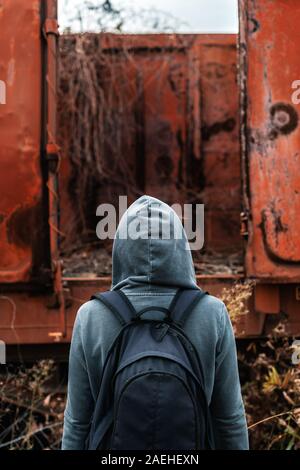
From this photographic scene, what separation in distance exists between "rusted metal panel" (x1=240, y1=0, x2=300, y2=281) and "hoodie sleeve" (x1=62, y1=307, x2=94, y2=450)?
1727 mm

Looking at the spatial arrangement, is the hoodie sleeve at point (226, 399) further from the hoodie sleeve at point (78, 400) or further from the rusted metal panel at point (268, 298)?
the rusted metal panel at point (268, 298)

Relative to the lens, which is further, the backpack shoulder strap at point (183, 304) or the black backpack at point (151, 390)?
the backpack shoulder strap at point (183, 304)

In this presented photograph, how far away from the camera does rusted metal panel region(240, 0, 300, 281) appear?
10.5ft

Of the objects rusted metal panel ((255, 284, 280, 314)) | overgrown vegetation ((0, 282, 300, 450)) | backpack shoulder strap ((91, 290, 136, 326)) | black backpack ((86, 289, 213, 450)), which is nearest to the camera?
black backpack ((86, 289, 213, 450))

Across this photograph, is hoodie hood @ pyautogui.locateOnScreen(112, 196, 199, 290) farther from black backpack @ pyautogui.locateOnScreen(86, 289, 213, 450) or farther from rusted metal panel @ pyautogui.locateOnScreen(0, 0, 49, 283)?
rusted metal panel @ pyautogui.locateOnScreen(0, 0, 49, 283)

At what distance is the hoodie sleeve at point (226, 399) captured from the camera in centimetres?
163

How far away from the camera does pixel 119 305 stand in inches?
62.9

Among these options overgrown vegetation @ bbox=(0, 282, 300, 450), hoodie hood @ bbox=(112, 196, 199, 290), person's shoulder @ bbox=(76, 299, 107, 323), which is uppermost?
hoodie hood @ bbox=(112, 196, 199, 290)

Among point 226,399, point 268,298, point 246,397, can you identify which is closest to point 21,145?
point 268,298

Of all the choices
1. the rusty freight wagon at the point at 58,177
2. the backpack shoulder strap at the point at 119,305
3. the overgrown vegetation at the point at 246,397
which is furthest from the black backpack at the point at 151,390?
the rusty freight wagon at the point at 58,177

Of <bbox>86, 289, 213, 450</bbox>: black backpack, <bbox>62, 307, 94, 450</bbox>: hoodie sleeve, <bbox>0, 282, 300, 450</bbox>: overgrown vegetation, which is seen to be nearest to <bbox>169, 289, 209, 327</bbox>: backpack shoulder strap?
<bbox>86, 289, 213, 450</bbox>: black backpack
